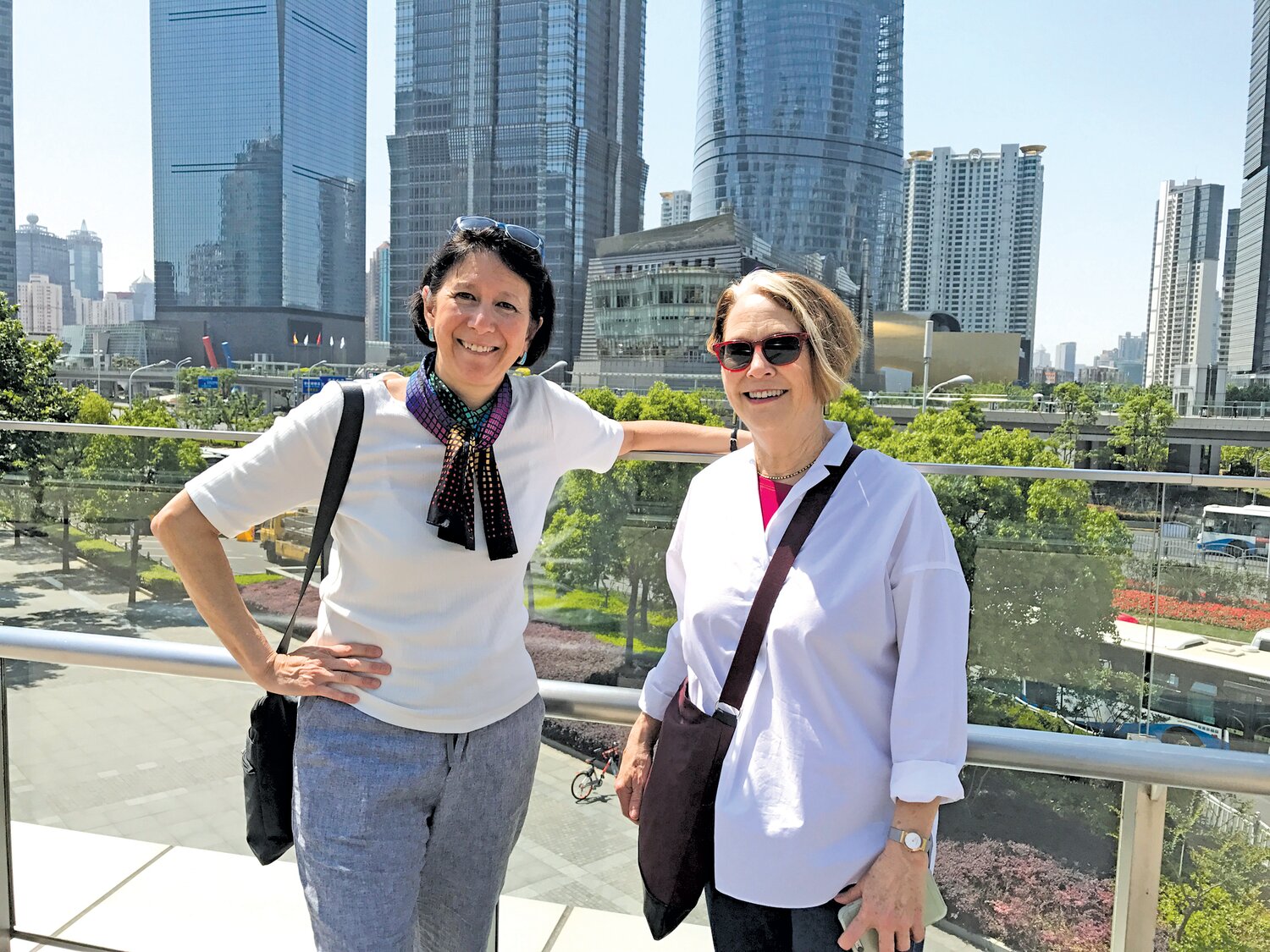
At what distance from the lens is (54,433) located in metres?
Answer: 4.72

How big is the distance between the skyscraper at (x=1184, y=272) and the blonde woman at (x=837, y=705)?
14160cm

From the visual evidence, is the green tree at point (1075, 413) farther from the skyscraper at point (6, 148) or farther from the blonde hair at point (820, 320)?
the skyscraper at point (6, 148)

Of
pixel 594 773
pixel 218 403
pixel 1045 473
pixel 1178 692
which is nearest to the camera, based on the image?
pixel 594 773

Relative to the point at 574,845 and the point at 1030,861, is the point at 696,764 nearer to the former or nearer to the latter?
the point at 574,845

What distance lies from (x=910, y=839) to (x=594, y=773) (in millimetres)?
621

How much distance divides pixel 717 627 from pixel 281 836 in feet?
2.38

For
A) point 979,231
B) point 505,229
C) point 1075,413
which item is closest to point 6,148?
point 1075,413

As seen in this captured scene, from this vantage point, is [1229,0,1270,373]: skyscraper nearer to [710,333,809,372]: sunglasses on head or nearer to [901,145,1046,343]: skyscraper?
[901,145,1046,343]: skyscraper

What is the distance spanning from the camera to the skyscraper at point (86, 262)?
162 metres

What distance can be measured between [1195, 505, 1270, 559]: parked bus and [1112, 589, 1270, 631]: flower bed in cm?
24

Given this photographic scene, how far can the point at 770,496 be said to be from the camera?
1.22 m

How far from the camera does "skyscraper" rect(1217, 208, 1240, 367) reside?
9872 centimetres

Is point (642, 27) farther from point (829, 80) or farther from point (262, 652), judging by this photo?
point (262, 652)

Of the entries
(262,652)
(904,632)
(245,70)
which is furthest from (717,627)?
(245,70)
